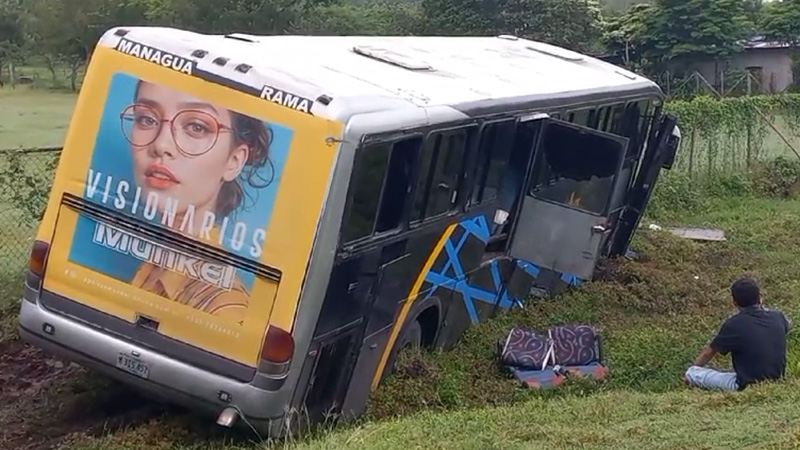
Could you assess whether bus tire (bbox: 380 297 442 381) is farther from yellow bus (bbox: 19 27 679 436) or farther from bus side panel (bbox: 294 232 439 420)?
bus side panel (bbox: 294 232 439 420)

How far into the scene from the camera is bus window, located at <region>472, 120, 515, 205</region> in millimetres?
8812

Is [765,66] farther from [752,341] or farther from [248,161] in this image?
[248,161]

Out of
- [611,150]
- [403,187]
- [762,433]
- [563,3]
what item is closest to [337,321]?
[403,187]

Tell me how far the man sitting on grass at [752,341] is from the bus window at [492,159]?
6.89 ft

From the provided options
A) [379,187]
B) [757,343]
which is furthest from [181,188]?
[757,343]

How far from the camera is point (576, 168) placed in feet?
33.0

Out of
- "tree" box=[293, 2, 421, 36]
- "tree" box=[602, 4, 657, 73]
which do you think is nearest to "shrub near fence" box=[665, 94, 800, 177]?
"tree" box=[293, 2, 421, 36]

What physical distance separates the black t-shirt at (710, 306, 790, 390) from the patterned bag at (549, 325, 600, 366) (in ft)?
4.84

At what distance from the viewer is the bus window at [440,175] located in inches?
303

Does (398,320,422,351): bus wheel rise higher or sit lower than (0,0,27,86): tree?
higher

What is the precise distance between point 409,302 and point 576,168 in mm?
2679

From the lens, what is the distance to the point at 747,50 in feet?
154

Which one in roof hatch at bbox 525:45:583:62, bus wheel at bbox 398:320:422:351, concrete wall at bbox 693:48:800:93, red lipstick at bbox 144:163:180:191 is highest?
red lipstick at bbox 144:163:180:191

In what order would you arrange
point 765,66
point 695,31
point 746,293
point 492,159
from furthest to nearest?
point 765,66 → point 695,31 → point 492,159 → point 746,293
